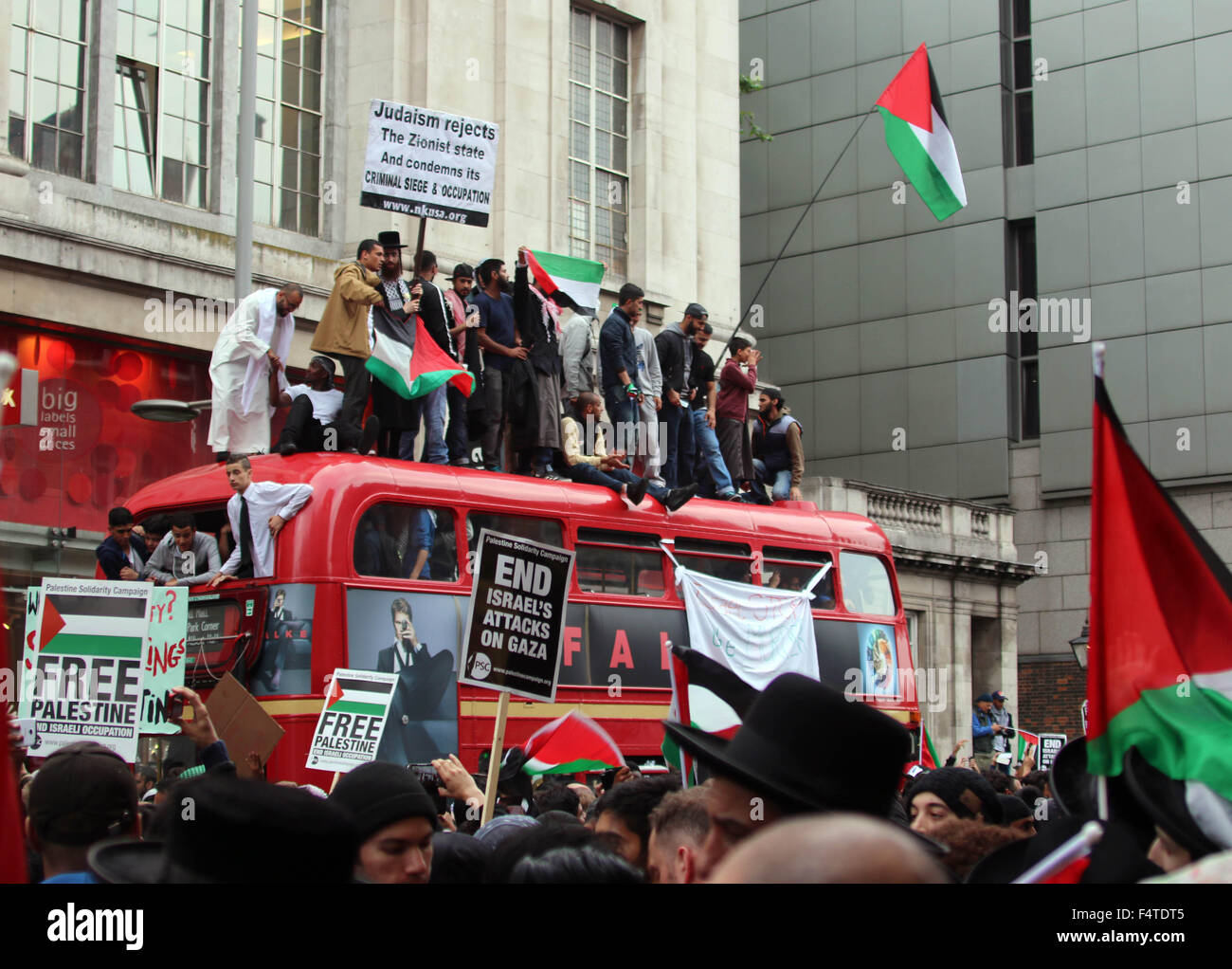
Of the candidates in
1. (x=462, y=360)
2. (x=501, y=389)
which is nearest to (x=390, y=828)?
(x=462, y=360)

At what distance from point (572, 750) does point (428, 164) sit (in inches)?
230

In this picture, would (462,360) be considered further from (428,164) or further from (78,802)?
(78,802)

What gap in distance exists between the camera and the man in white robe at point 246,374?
1430 cm

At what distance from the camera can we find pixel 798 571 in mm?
16406

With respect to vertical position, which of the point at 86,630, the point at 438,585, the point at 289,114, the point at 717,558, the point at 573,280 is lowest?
the point at 86,630

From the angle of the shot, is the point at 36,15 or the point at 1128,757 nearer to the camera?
the point at 1128,757

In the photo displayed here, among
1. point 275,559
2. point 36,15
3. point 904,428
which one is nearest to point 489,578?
point 275,559

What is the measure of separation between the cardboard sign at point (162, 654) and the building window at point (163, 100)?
34.9ft

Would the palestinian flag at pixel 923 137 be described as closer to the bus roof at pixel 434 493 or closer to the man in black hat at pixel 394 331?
the bus roof at pixel 434 493

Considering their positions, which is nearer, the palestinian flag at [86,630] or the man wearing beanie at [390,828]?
the man wearing beanie at [390,828]

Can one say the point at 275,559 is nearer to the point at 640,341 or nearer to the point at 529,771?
the point at 529,771

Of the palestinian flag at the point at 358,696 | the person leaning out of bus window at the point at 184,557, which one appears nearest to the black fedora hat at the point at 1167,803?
the palestinian flag at the point at 358,696

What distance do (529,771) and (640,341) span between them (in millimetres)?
6692

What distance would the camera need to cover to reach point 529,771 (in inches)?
421
